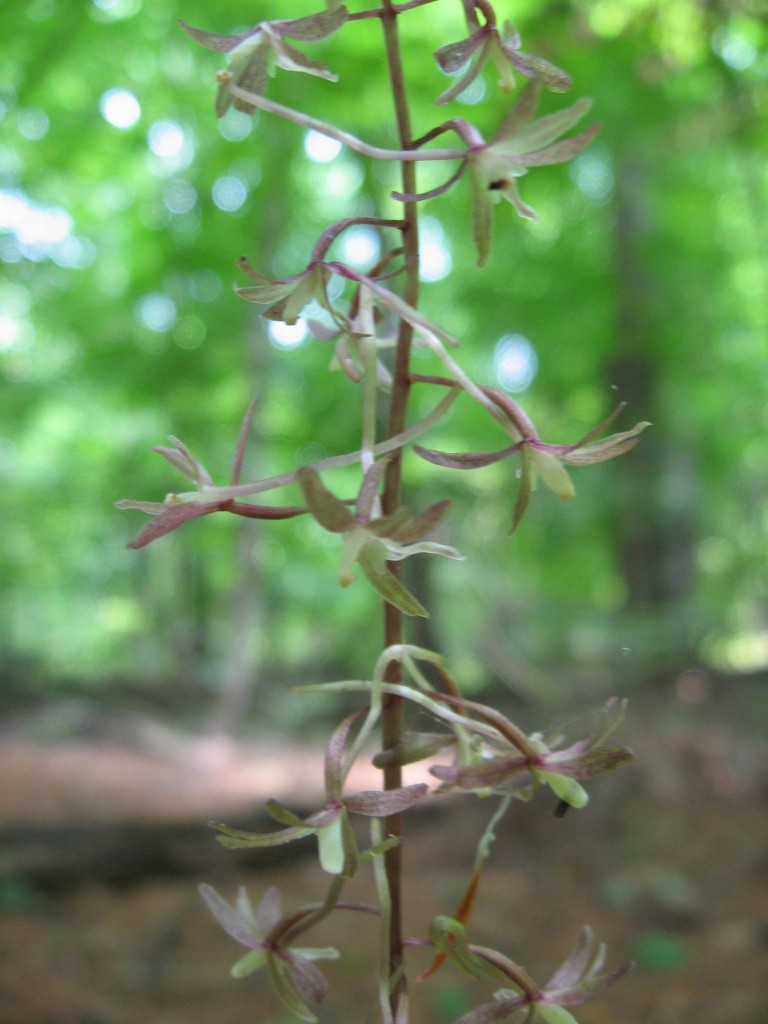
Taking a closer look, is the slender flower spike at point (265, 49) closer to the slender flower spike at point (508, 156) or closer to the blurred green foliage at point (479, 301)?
the slender flower spike at point (508, 156)

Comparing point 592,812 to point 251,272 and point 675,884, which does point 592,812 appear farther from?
point 251,272

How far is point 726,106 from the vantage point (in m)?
2.80

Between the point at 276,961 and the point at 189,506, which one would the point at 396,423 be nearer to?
the point at 189,506

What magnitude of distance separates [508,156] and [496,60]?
4.4 inches

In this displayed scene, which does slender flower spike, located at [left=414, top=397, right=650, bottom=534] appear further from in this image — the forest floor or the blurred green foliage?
the forest floor

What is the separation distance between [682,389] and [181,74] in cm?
306

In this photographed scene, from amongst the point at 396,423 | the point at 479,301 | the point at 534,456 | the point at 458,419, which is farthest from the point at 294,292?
the point at 458,419

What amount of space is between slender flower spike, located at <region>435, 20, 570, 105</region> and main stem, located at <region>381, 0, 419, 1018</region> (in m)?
0.04

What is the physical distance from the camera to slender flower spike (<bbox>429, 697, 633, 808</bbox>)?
29.4 inches

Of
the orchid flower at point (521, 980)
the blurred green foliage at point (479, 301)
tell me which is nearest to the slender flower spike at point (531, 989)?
the orchid flower at point (521, 980)

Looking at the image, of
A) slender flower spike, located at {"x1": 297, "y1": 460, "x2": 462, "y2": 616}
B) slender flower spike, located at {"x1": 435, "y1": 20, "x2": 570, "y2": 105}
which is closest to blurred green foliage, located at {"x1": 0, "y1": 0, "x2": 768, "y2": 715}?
slender flower spike, located at {"x1": 435, "y1": 20, "x2": 570, "y2": 105}

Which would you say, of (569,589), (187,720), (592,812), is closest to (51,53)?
(592,812)

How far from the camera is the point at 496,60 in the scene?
79cm

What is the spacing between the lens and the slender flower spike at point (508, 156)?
0.72m
